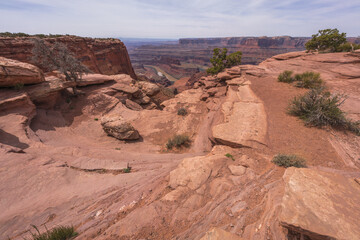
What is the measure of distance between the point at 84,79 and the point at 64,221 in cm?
1476

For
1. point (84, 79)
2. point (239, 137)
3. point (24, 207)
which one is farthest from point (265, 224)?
point (84, 79)

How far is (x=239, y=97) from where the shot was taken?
10469mm

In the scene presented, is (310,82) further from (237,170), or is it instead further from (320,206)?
(320,206)

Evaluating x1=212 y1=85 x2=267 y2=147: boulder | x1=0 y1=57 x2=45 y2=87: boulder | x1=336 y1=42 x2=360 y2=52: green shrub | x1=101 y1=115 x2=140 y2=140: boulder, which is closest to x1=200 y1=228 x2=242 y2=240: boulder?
x1=212 y1=85 x2=267 y2=147: boulder

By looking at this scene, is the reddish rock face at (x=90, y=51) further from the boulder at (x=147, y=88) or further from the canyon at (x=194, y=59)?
the canyon at (x=194, y=59)

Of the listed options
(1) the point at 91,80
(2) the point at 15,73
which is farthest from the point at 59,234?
(1) the point at 91,80

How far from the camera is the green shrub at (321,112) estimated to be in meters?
6.39

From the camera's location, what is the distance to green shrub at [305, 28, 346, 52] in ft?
64.6

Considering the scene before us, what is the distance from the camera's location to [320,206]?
90.4 inches

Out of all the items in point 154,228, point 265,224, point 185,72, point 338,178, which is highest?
point 338,178

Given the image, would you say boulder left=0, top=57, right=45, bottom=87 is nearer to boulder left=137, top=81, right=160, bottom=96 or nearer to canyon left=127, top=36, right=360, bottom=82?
boulder left=137, top=81, right=160, bottom=96

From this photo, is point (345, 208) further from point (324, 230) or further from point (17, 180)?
point (17, 180)

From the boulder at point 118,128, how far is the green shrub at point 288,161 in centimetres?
837

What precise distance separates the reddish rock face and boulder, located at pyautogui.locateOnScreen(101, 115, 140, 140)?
24948 mm
